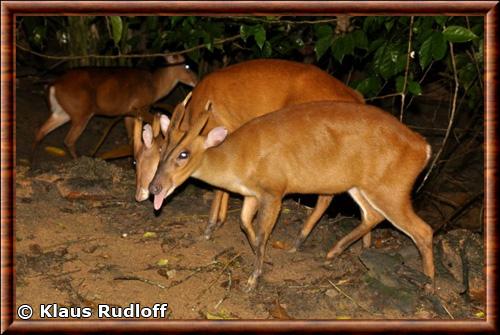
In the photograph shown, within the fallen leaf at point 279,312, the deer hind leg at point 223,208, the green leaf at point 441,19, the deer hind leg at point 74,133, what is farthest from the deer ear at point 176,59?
the fallen leaf at point 279,312

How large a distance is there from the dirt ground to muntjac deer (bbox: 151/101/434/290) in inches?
14.7

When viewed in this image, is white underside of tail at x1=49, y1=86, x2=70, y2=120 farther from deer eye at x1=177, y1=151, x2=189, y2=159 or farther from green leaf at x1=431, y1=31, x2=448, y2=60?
green leaf at x1=431, y1=31, x2=448, y2=60

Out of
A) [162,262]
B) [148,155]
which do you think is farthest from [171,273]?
[148,155]

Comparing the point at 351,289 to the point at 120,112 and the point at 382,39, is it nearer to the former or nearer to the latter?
the point at 382,39

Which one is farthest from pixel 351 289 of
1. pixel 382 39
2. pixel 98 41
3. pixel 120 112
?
pixel 98 41

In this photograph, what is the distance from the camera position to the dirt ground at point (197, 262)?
19.3 feet

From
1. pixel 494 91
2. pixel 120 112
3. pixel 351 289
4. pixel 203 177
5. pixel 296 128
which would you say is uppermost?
pixel 494 91

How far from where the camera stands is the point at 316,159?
6.22 meters

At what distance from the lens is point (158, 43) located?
8492 millimetres

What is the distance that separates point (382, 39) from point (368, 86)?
43 centimetres

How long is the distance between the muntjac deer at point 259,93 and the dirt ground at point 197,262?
31 cm

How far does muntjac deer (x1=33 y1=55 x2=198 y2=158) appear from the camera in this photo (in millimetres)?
10336

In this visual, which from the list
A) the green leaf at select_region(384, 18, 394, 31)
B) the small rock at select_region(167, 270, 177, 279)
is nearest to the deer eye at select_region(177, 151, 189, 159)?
the small rock at select_region(167, 270, 177, 279)

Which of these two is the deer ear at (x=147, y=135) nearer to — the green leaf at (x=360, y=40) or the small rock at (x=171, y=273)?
the small rock at (x=171, y=273)
